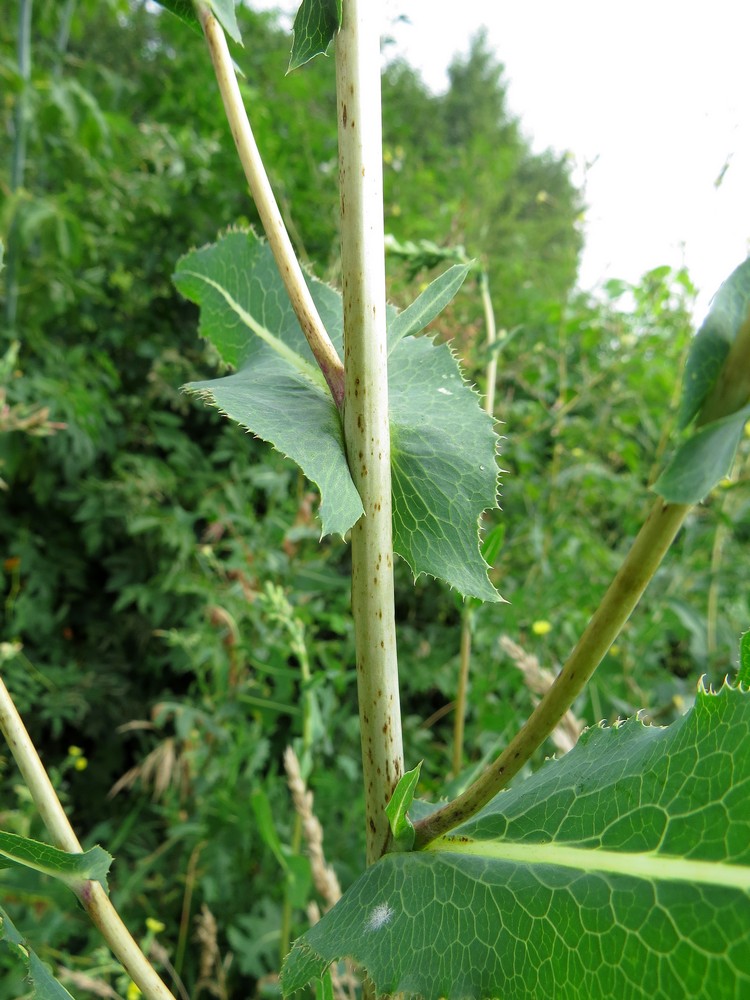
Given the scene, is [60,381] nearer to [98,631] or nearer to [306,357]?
[98,631]

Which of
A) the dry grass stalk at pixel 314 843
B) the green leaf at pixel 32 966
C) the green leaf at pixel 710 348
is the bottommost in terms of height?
the dry grass stalk at pixel 314 843

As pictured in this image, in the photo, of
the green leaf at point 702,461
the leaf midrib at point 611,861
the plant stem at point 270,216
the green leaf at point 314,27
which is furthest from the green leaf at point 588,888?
the green leaf at point 314,27

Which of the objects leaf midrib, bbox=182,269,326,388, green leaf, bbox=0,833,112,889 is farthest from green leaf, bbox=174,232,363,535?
green leaf, bbox=0,833,112,889

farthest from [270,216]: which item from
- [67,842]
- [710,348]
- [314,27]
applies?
[67,842]

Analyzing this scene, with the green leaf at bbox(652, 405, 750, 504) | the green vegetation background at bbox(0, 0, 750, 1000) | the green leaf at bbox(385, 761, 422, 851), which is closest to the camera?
the green leaf at bbox(652, 405, 750, 504)

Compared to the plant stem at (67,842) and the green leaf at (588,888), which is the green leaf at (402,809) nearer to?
the green leaf at (588,888)

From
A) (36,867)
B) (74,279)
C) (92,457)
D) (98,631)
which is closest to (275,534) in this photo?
(92,457)

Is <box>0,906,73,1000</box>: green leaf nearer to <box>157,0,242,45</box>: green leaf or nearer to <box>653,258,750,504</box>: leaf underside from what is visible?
<box>653,258,750,504</box>: leaf underside
